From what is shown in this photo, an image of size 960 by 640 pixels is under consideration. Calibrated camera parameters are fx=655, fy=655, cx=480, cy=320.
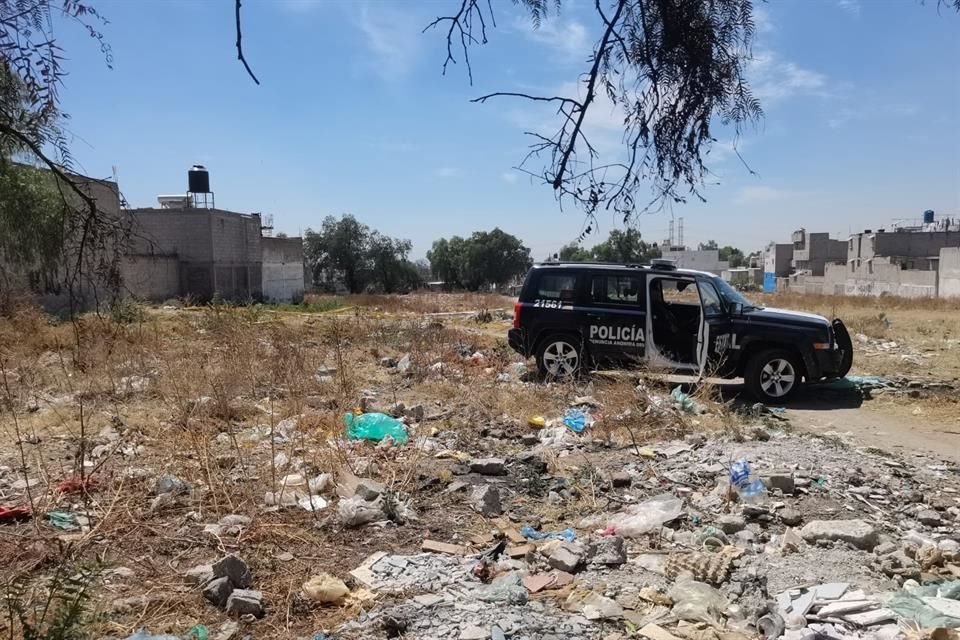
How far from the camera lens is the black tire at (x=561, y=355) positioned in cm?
967

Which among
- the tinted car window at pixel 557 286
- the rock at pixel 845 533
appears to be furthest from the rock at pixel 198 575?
the tinted car window at pixel 557 286

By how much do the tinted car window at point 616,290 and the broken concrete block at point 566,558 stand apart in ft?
20.2

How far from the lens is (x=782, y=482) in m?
4.94

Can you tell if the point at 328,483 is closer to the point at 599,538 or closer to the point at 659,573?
the point at 599,538

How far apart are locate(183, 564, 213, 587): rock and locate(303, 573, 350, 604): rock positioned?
52 cm

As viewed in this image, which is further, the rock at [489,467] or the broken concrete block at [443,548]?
the rock at [489,467]

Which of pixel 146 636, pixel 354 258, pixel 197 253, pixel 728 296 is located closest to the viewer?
pixel 146 636

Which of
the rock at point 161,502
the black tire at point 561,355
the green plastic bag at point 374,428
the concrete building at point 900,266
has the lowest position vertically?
the rock at point 161,502

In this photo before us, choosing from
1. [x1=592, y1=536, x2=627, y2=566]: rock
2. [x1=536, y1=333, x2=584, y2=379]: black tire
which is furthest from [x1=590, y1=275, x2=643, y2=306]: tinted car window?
[x1=592, y1=536, x2=627, y2=566]: rock

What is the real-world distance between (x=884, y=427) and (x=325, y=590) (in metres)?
7.27

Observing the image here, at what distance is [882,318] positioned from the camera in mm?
20297

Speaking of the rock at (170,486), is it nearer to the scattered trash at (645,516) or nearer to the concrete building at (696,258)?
the scattered trash at (645,516)

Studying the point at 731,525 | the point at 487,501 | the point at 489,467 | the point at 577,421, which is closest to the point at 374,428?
the point at 489,467

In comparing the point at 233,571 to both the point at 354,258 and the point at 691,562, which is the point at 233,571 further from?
the point at 354,258
